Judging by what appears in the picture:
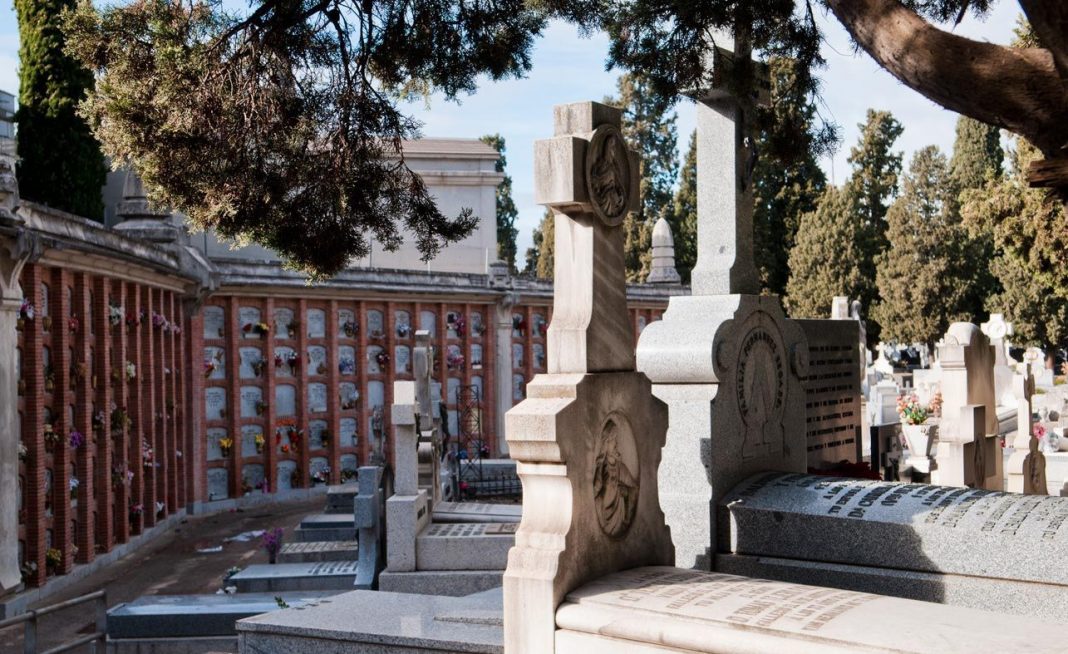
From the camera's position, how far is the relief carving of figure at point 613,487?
478cm

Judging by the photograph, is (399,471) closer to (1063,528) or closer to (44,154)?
(1063,528)

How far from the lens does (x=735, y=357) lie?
6340 mm

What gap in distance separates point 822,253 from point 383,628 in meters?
32.0

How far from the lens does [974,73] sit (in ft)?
15.9

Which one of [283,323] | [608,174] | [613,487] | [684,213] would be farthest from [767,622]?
[684,213]

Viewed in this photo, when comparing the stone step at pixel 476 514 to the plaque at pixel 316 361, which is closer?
the stone step at pixel 476 514

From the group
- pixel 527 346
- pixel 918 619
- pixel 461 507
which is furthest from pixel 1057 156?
pixel 527 346

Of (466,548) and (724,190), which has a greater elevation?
(724,190)

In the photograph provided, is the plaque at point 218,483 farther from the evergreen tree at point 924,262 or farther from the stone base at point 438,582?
the evergreen tree at point 924,262

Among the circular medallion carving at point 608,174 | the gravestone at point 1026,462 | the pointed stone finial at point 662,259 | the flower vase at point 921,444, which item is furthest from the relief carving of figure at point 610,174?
the pointed stone finial at point 662,259

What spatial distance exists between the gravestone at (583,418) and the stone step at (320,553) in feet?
21.2

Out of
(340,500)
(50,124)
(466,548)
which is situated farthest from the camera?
(50,124)

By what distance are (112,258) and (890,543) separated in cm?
1028

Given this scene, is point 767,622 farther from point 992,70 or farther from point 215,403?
point 215,403
